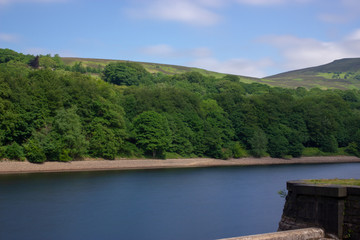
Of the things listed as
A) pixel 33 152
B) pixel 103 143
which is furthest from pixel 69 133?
pixel 103 143

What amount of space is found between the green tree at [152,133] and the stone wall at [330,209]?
2131 inches

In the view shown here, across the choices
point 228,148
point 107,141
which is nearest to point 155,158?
point 107,141

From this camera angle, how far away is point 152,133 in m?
65.1

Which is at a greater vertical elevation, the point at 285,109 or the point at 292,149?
the point at 285,109

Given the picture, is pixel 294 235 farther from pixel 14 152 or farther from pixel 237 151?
pixel 237 151

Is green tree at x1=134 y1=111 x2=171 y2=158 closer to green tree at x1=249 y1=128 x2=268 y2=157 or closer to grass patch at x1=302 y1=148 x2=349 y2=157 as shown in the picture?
green tree at x1=249 y1=128 x2=268 y2=157

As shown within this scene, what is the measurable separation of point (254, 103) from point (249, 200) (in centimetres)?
5622

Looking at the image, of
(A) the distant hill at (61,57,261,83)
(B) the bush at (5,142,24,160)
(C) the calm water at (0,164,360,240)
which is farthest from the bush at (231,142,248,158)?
(A) the distant hill at (61,57,261,83)

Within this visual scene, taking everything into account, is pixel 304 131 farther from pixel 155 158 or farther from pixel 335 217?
pixel 335 217

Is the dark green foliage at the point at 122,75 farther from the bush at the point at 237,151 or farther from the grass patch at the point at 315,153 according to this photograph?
the grass patch at the point at 315,153

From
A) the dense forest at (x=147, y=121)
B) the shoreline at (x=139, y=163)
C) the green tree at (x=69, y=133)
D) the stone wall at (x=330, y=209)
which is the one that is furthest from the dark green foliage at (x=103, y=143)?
the stone wall at (x=330, y=209)

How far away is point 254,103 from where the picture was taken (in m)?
88.6

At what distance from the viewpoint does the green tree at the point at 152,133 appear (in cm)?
6451

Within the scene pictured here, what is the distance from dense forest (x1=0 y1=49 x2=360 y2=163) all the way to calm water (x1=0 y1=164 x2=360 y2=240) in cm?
922
